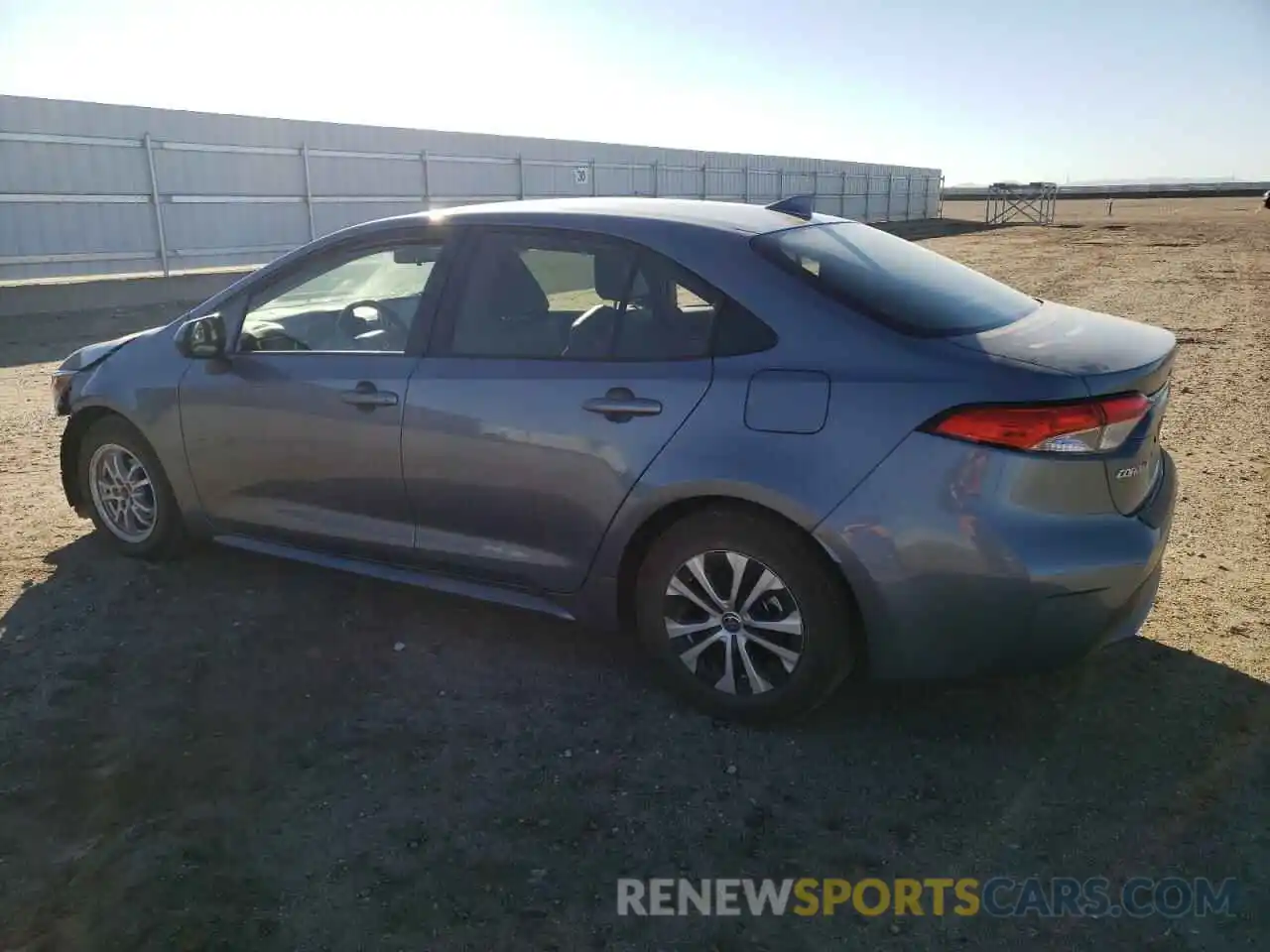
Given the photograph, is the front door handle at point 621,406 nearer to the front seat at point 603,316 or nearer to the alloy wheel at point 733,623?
the front seat at point 603,316

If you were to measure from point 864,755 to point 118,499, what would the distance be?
3623mm

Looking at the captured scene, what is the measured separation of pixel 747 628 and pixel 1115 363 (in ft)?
4.51

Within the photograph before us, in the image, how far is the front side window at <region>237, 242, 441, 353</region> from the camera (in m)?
3.90

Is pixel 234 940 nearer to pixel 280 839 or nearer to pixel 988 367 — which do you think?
pixel 280 839

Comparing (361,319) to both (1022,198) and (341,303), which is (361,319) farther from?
(1022,198)

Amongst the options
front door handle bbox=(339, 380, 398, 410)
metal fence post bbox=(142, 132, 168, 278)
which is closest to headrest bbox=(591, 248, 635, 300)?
front door handle bbox=(339, 380, 398, 410)

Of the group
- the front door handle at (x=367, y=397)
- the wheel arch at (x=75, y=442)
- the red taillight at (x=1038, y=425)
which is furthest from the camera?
the wheel arch at (x=75, y=442)

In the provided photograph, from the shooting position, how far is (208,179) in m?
16.9

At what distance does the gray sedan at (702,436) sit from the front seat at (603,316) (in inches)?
0.4

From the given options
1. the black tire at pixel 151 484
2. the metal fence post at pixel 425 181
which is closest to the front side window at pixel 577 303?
the black tire at pixel 151 484

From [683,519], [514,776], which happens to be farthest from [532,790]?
[683,519]

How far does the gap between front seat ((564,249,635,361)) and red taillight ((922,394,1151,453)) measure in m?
1.13

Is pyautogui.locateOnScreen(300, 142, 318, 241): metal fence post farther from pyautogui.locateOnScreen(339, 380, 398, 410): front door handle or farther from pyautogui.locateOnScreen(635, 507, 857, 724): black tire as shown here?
pyautogui.locateOnScreen(635, 507, 857, 724): black tire

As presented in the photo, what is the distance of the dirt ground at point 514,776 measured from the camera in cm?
244
